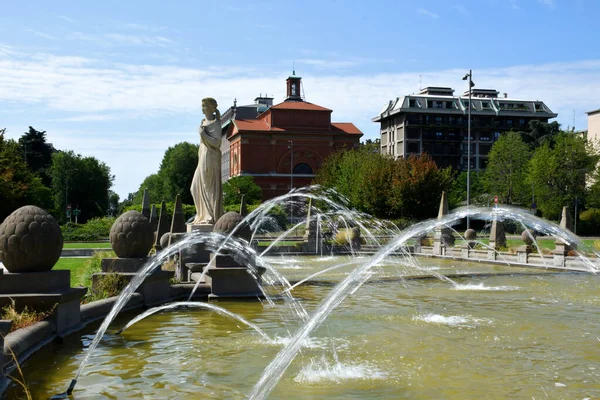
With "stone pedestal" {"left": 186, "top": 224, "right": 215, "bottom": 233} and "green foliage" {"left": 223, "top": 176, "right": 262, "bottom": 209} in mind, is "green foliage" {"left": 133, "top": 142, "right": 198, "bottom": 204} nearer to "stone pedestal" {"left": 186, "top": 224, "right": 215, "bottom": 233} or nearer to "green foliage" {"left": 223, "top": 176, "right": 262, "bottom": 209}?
"green foliage" {"left": 223, "top": 176, "right": 262, "bottom": 209}

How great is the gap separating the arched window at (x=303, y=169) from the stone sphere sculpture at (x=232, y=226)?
67027mm

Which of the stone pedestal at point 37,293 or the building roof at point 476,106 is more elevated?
the building roof at point 476,106

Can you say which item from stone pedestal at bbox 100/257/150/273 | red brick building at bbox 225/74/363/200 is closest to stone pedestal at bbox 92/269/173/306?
stone pedestal at bbox 100/257/150/273

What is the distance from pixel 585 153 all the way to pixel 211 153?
46.6 m

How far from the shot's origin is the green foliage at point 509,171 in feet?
201

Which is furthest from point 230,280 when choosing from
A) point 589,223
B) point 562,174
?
point 562,174

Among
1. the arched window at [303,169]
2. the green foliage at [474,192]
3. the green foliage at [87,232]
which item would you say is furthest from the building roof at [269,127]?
the green foliage at [87,232]

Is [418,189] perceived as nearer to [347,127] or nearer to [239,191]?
[239,191]

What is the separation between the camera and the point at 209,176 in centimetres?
1741

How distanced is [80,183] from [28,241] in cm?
7959

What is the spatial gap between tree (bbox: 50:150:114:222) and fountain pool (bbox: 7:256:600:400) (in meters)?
73.8

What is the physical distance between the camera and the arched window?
8106 cm

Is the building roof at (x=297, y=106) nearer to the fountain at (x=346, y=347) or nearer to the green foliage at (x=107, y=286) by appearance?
the fountain at (x=346, y=347)

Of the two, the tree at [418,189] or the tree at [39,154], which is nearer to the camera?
the tree at [418,189]
